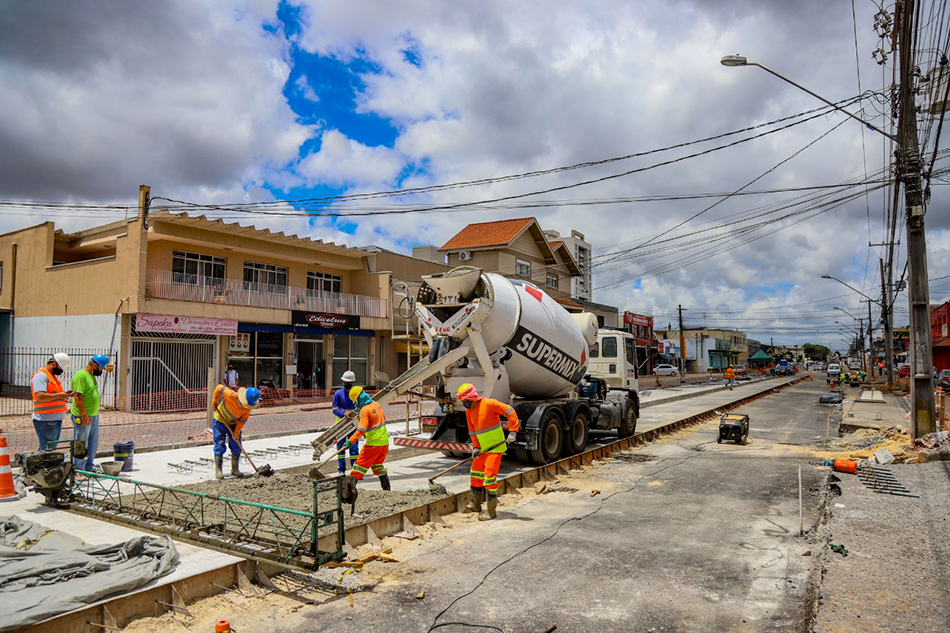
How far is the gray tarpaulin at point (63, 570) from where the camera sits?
4.28 meters

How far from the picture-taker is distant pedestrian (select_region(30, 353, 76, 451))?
27.2 ft

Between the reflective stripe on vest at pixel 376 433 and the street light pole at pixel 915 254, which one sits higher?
the street light pole at pixel 915 254

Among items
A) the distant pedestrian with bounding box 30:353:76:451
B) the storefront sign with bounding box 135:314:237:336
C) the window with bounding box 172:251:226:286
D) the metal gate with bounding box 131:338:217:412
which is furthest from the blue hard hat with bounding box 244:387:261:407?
the window with bounding box 172:251:226:286

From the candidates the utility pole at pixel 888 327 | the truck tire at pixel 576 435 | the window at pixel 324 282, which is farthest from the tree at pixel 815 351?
the truck tire at pixel 576 435

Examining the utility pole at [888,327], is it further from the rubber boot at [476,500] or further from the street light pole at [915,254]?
the rubber boot at [476,500]

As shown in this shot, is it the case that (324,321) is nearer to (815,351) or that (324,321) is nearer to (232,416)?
(232,416)

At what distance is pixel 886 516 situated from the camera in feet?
23.6

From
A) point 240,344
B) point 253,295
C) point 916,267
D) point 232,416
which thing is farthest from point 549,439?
point 240,344

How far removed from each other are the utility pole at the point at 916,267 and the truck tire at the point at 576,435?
22.0ft

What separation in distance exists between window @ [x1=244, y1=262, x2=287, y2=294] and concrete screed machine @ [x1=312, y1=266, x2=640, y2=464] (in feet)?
58.0

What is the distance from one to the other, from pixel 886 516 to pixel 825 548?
1.67 m

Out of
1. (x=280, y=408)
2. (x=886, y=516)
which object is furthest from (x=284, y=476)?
(x=280, y=408)

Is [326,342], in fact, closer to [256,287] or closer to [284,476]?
[256,287]

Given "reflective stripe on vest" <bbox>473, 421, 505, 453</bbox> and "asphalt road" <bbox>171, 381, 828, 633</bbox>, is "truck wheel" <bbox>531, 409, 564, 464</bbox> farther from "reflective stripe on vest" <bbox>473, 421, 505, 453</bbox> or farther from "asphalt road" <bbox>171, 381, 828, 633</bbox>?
"reflective stripe on vest" <bbox>473, 421, 505, 453</bbox>
